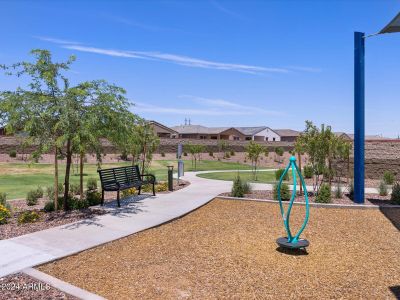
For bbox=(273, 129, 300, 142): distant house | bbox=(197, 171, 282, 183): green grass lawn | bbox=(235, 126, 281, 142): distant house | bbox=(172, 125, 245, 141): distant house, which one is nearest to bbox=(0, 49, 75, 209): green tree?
bbox=(197, 171, 282, 183): green grass lawn

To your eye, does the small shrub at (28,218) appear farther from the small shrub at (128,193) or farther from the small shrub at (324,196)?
the small shrub at (324,196)

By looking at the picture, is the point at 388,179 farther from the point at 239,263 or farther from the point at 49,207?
the point at 49,207

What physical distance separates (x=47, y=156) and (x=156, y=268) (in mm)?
33071

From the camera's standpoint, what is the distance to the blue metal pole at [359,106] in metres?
11.8

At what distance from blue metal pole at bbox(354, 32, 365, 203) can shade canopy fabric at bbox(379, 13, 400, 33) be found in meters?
Answer: 0.86

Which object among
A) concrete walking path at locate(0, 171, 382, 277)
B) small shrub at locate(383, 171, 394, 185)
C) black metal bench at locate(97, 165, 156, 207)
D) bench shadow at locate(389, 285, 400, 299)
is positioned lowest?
bench shadow at locate(389, 285, 400, 299)

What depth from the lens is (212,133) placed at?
79.1m

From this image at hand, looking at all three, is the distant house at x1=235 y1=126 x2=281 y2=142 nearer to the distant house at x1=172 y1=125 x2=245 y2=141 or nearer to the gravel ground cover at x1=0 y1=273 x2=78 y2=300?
the distant house at x1=172 y1=125 x2=245 y2=141

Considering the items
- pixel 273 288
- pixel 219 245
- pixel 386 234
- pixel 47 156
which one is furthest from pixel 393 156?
pixel 47 156

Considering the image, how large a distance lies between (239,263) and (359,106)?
784 cm

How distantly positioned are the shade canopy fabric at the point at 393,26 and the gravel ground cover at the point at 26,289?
34.0ft

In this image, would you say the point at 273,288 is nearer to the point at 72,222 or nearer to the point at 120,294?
the point at 120,294

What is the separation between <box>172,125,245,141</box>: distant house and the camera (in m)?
78.8

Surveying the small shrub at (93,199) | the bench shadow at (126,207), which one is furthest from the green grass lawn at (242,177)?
the small shrub at (93,199)
